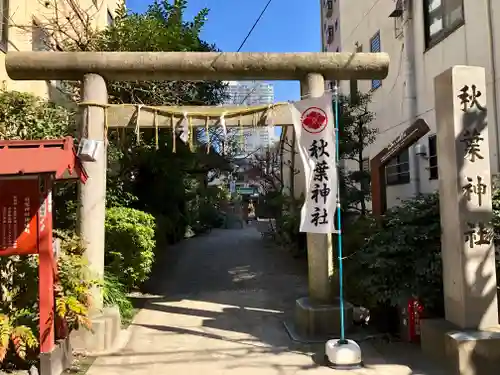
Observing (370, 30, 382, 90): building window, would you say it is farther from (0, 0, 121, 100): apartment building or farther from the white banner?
the white banner

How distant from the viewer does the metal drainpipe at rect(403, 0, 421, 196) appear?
12039 millimetres

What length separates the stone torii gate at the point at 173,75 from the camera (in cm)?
691

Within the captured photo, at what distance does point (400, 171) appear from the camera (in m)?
13.4

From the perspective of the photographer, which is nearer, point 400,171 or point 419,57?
point 419,57

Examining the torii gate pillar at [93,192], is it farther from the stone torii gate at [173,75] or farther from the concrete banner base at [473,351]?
the concrete banner base at [473,351]

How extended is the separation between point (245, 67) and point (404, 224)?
139 inches

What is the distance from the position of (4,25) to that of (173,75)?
4.14 m

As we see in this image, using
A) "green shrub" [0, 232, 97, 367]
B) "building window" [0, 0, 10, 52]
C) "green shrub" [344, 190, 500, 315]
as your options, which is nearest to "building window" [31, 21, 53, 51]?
"building window" [0, 0, 10, 52]

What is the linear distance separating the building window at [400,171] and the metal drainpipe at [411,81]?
1.57 feet

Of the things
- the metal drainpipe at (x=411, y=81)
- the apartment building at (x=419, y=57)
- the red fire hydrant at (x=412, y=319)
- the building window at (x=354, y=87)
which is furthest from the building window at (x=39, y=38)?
the red fire hydrant at (x=412, y=319)

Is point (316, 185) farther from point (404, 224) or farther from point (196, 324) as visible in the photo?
point (196, 324)

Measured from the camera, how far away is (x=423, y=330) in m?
6.22

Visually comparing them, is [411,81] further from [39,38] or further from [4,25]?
[4,25]

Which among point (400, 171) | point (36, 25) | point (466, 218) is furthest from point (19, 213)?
point (400, 171)
